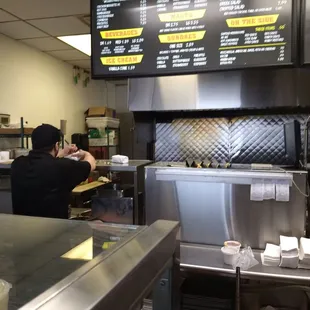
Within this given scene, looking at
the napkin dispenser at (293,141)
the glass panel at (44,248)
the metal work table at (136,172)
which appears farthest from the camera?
the napkin dispenser at (293,141)

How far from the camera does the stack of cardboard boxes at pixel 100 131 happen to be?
18.6ft

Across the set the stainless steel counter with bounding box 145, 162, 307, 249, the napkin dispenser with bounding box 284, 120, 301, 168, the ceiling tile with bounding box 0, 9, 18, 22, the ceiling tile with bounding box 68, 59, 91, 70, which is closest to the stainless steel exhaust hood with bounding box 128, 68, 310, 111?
the napkin dispenser with bounding box 284, 120, 301, 168

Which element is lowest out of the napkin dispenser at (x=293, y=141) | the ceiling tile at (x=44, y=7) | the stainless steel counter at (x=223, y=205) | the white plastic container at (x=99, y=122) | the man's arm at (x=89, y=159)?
the stainless steel counter at (x=223, y=205)

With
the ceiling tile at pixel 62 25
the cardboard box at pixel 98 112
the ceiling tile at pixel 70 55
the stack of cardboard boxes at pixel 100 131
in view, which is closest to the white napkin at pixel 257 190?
the ceiling tile at pixel 62 25

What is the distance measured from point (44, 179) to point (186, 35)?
1263 millimetres

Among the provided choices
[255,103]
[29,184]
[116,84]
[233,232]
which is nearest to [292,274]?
[233,232]

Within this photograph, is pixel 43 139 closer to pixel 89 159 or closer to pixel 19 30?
pixel 89 159

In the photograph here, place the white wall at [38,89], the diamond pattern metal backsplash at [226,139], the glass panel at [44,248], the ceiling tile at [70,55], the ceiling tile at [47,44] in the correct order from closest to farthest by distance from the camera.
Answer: the glass panel at [44,248] < the diamond pattern metal backsplash at [226,139] < the white wall at [38,89] < the ceiling tile at [47,44] < the ceiling tile at [70,55]

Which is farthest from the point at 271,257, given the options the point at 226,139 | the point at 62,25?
the point at 62,25

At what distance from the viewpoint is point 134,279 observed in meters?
0.52

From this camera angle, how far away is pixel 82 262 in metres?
0.74

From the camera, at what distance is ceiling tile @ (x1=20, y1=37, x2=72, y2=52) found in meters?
4.15

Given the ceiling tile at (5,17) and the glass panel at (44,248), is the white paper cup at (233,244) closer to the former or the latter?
the glass panel at (44,248)

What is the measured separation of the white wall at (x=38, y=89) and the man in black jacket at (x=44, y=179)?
200 cm
